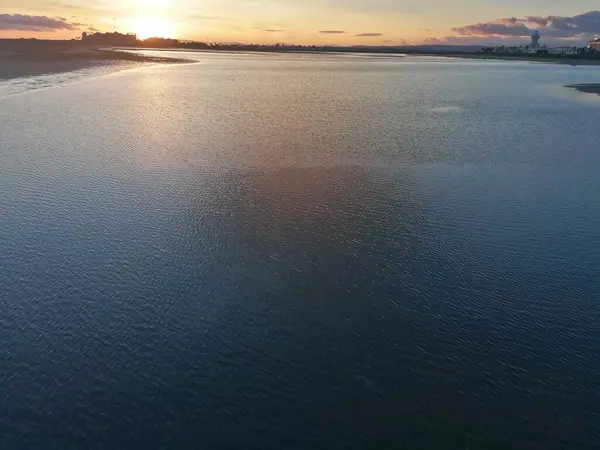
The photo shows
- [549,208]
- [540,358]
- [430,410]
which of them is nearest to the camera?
[430,410]

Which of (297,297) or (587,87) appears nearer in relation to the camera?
(297,297)

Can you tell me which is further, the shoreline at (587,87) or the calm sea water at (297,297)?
the shoreline at (587,87)

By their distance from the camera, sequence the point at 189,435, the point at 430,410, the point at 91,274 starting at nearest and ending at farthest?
the point at 189,435 → the point at 430,410 → the point at 91,274

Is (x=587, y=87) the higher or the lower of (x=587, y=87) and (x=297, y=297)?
the lower

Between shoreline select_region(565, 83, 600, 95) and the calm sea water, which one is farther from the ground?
the calm sea water

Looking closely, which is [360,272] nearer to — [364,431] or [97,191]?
[364,431]

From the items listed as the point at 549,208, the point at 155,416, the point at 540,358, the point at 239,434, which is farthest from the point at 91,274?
the point at 549,208

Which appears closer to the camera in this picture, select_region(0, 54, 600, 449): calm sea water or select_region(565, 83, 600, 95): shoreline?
select_region(0, 54, 600, 449): calm sea water

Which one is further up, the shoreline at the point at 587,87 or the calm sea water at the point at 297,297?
the calm sea water at the point at 297,297
